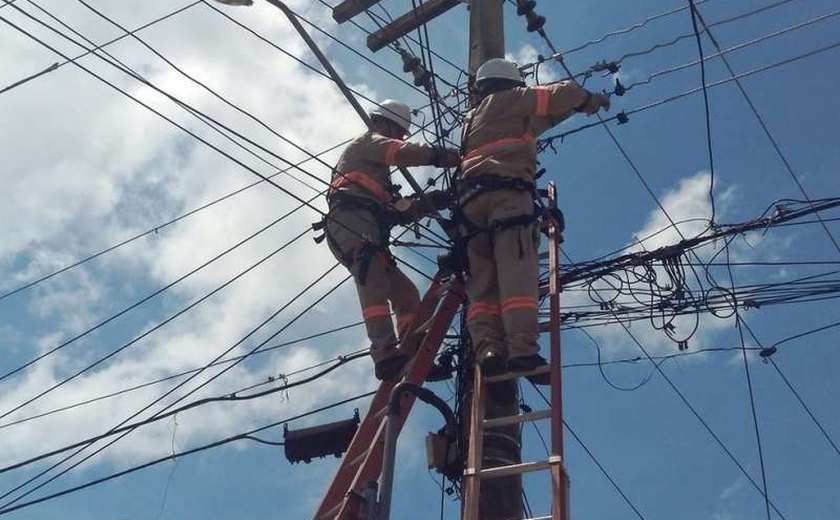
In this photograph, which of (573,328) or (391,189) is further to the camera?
(573,328)

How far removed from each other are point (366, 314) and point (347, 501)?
1.77m

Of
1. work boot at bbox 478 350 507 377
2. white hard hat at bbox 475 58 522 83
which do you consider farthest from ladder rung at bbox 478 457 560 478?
white hard hat at bbox 475 58 522 83

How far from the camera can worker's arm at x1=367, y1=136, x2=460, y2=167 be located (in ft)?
21.3

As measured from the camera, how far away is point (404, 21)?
8930mm

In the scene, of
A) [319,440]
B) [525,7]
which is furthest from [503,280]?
[525,7]

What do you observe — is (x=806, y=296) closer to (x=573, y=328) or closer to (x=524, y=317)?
(x=573, y=328)

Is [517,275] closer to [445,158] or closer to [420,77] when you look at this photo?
[445,158]

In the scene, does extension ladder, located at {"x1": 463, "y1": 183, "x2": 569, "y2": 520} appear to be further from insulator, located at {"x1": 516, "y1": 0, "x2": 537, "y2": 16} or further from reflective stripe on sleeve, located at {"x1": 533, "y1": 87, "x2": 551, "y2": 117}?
insulator, located at {"x1": 516, "y1": 0, "x2": 537, "y2": 16}

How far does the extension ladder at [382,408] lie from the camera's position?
5301 millimetres

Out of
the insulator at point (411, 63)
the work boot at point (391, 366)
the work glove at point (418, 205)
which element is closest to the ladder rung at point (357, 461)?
the work boot at point (391, 366)

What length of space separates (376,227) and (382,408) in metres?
1.23

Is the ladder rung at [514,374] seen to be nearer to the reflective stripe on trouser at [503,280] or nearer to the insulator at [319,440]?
the reflective stripe on trouser at [503,280]

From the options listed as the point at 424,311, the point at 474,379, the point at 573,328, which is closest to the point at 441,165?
the point at 424,311

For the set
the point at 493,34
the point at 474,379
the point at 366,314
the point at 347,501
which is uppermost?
the point at 493,34
